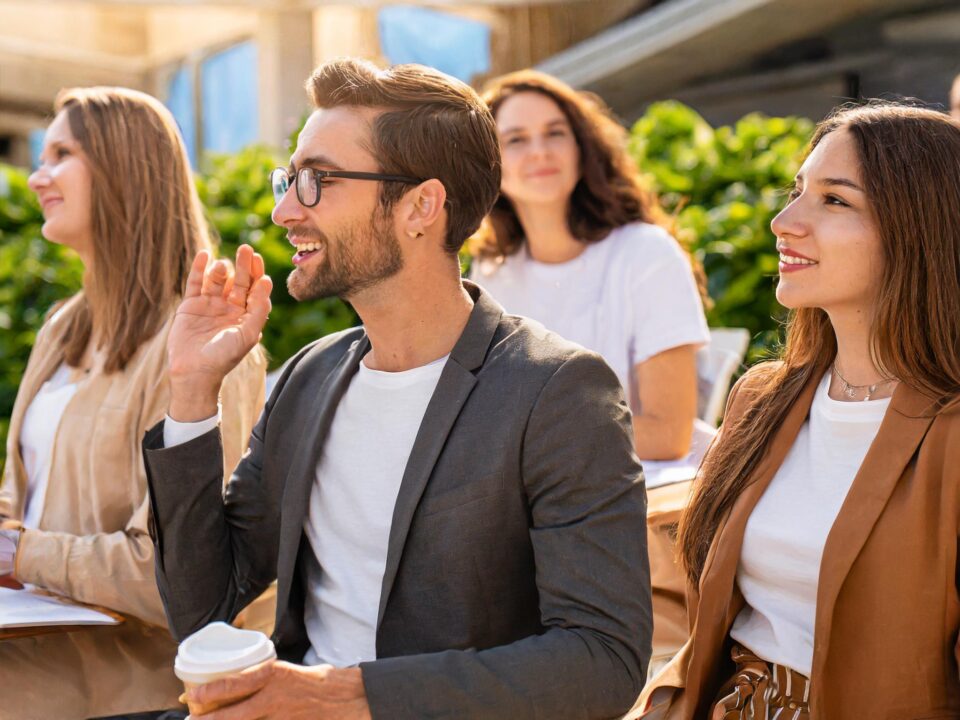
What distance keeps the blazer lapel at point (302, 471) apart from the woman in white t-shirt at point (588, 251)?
1.60 meters

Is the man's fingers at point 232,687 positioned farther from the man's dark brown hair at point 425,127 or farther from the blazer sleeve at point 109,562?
the blazer sleeve at point 109,562

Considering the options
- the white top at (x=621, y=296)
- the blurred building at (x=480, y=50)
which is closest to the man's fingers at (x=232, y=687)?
the white top at (x=621, y=296)

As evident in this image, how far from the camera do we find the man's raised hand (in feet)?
Answer: 7.87

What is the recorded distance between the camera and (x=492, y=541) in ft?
6.97

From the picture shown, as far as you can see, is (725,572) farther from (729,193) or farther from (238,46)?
(238,46)

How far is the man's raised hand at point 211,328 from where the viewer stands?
2398 millimetres

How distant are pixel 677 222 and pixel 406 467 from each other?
2.92 metres

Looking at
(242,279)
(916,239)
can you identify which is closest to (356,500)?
(242,279)

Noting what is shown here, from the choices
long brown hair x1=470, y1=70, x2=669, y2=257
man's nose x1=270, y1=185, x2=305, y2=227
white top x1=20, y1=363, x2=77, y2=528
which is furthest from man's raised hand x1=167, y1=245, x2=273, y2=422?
long brown hair x1=470, y1=70, x2=669, y2=257

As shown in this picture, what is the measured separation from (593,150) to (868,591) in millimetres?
2558

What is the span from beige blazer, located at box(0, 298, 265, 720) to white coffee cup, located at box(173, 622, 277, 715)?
1128 mm

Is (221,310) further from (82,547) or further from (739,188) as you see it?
(739,188)

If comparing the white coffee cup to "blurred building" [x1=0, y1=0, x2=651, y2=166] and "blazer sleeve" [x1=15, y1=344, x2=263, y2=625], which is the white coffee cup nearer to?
"blazer sleeve" [x1=15, y1=344, x2=263, y2=625]

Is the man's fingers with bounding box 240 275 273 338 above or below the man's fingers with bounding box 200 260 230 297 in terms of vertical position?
below
